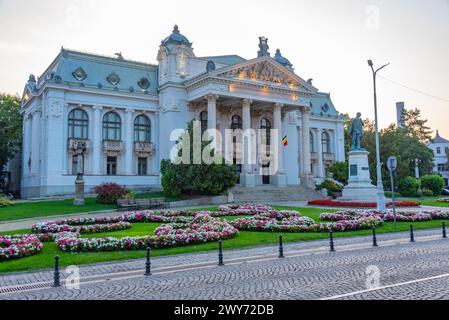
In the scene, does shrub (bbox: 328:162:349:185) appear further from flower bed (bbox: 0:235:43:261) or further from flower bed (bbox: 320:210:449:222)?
flower bed (bbox: 0:235:43:261)

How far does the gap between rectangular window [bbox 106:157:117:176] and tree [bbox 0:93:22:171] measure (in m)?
14.6

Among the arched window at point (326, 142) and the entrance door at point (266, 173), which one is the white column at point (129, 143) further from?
the arched window at point (326, 142)

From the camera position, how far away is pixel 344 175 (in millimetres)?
58625

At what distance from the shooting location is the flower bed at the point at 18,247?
47.5 feet

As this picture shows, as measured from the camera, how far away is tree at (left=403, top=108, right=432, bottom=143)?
9875 centimetres

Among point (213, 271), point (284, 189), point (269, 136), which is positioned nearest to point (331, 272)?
point (213, 271)

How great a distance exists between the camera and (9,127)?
5588cm

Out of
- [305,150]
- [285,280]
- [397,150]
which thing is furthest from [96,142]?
[397,150]

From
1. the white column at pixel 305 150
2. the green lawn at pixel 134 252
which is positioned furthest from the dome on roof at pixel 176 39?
the green lawn at pixel 134 252

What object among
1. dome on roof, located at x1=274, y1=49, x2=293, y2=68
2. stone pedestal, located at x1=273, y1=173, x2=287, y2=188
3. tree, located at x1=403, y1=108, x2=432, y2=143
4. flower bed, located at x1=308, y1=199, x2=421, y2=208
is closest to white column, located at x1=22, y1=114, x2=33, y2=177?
stone pedestal, located at x1=273, y1=173, x2=287, y2=188

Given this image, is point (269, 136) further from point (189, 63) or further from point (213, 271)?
point (213, 271)

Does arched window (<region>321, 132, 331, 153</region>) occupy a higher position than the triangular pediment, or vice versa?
the triangular pediment

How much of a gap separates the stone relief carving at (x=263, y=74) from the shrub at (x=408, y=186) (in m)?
20.7
